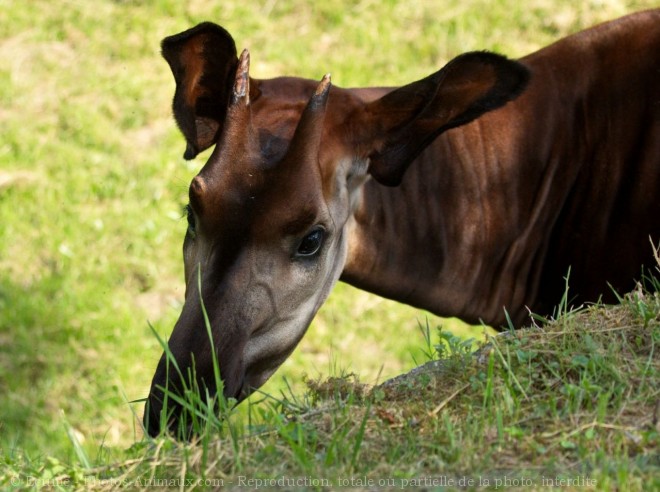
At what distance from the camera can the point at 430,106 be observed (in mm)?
3969

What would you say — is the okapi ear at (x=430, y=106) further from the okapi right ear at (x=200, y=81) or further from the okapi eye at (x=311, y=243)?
the okapi right ear at (x=200, y=81)

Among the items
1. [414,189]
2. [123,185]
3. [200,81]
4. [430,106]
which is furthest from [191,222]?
[123,185]

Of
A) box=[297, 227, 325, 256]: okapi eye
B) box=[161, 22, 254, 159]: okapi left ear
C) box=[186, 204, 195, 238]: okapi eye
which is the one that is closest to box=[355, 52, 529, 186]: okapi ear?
box=[297, 227, 325, 256]: okapi eye

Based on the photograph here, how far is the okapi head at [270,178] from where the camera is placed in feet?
11.5

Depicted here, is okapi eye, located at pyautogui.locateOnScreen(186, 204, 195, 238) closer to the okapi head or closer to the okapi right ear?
the okapi head

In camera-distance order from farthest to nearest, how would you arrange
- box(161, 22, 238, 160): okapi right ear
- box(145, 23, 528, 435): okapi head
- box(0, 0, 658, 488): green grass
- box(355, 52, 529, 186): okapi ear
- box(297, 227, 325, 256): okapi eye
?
box(0, 0, 658, 488): green grass
box(161, 22, 238, 160): okapi right ear
box(355, 52, 529, 186): okapi ear
box(297, 227, 325, 256): okapi eye
box(145, 23, 528, 435): okapi head

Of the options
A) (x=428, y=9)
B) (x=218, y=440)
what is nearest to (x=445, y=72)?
(x=218, y=440)

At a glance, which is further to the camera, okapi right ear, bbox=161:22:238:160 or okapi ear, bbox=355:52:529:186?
okapi right ear, bbox=161:22:238:160

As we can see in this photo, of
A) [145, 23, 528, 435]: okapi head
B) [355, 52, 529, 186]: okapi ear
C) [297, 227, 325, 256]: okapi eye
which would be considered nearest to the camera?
[145, 23, 528, 435]: okapi head

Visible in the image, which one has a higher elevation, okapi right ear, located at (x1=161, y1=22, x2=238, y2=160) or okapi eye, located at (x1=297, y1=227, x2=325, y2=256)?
okapi right ear, located at (x1=161, y1=22, x2=238, y2=160)

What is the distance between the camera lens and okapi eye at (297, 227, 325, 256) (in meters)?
3.69

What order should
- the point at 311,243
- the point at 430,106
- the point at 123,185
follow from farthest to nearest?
the point at 123,185 → the point at 430,106 → the point at 311,243

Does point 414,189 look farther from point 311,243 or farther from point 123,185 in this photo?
point 123,185

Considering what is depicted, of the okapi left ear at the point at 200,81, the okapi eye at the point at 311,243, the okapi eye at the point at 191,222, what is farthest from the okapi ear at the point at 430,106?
the okapi eye at the point at 191,222
